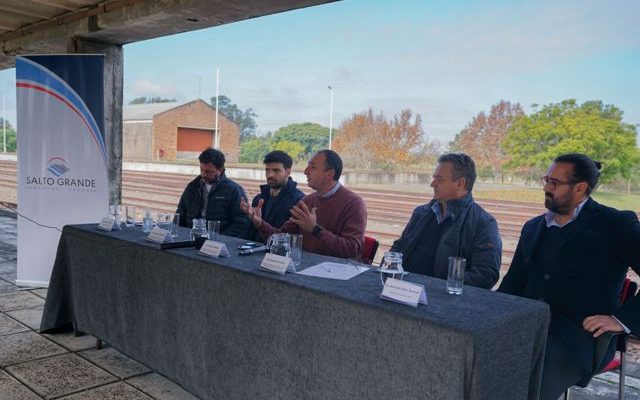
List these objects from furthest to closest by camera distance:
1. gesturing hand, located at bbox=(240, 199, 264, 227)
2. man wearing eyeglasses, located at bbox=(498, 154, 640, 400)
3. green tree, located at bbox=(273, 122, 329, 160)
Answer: green tree, located at bbox=(273, 122, 329, 160) → gesturing hand, located at bbox=(240, 199, 264, 227) → man wearing eyeglasses, located at bbox=(498, 154, 640, 400)

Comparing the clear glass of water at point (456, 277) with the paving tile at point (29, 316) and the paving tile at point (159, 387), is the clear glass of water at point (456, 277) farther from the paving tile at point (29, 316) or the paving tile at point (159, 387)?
the paving tile at point (29, 316)

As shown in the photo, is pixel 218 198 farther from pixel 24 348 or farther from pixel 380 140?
pixel 380 140

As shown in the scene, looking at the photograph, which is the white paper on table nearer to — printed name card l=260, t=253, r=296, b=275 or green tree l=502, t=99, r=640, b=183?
printed name card l=260, t=253, r=296, b=275

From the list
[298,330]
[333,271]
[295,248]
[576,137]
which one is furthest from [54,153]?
[576,137]

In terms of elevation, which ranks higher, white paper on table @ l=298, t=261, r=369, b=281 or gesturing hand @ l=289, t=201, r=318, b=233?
gesturing hand @ l=289, t=201, r=318, b=233

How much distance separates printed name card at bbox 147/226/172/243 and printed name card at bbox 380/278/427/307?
1316 millimetres

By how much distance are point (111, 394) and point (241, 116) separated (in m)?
39.8

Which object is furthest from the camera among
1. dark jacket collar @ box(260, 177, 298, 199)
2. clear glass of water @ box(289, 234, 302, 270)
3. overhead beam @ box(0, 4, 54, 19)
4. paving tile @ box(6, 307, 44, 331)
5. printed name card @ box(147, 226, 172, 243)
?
overhead beam @ box(0, 4, 54, 19)

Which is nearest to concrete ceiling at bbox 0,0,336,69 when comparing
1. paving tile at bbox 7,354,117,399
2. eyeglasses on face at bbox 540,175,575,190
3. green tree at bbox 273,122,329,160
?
eyeglasses on face at bbox 540,175,575,190

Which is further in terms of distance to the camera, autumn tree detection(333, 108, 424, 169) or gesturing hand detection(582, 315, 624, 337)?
autumn tree detection(333, 108, 424, 169)

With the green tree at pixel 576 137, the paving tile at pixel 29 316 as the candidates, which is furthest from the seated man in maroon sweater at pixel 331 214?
the green tree at pixel 576 137

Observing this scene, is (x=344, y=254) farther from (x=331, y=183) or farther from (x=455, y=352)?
(x=455, y=352)

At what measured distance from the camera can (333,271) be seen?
78.5 inches

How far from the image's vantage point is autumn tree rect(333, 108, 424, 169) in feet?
67.6
